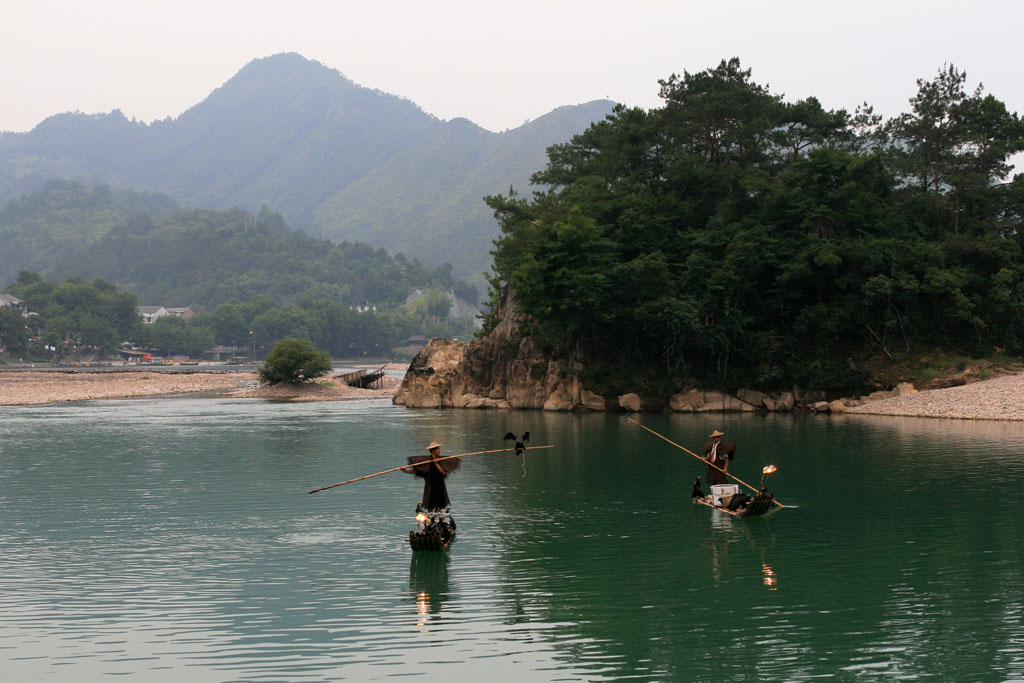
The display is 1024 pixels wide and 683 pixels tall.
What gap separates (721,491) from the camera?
890 inches

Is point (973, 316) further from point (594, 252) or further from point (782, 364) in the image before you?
point (594, 252)

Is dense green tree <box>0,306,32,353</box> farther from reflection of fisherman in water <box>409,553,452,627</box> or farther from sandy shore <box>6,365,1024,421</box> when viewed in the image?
reflection of fisherman in water <box>409,553,452,627</box>

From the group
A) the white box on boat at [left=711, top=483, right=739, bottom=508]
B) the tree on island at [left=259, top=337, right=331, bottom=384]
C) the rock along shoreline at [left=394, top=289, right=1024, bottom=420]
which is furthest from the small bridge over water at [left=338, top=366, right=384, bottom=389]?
the white box on boat at [left=711, top=483, right=739, bottom=508]

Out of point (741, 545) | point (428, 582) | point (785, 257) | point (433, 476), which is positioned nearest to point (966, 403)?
point (785, 257)

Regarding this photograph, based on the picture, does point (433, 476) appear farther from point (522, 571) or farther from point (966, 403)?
point (966, 403)

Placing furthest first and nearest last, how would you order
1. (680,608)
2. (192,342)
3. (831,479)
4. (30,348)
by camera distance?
(192,342) → (30,348) → (831,479) → (680,608)

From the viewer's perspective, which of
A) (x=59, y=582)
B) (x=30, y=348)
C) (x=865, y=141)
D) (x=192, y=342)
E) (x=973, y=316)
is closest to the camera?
(x=59, y=582)

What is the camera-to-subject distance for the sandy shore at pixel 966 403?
44.5 metres

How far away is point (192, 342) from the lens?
6786 inches

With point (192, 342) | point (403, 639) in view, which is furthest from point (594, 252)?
point (192, 342)

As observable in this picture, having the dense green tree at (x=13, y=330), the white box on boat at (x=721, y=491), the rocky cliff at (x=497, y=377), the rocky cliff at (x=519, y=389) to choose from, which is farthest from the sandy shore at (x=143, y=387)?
the white box on boat at (x=721, y=491)

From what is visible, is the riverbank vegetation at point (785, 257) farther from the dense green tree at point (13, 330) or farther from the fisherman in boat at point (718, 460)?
the dense green tree at point (13, 330)

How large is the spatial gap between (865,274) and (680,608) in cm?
4412

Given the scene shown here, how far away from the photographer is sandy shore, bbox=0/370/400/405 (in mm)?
80562
